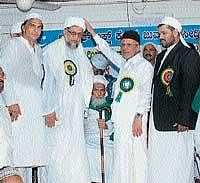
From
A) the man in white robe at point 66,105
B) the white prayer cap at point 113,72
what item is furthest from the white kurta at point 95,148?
the white prayer cap at point 113,72

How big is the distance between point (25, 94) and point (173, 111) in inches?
60.9

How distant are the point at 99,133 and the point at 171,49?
1.56 metres

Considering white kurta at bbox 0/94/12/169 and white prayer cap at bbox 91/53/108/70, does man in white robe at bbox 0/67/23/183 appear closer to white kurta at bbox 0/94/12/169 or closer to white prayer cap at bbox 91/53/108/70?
white kurta at bbox 0/94/12/169

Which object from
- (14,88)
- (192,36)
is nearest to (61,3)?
(192,36)

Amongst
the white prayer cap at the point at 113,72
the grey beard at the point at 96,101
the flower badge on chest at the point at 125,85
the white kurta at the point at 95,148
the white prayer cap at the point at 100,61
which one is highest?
the white prayer cap at the point at 100,61

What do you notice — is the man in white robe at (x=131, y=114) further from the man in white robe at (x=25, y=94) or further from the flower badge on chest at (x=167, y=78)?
the man in white robe at (x=25, y=94)

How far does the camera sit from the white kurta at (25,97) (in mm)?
7375

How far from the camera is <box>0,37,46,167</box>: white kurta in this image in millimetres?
7375

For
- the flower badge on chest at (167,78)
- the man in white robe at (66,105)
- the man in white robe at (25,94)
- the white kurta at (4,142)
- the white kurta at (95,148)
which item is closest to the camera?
the white kurta at (4,142)

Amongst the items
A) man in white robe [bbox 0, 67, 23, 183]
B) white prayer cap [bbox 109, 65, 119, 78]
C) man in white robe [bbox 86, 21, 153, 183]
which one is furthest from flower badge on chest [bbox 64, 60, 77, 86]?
man in white robe [bbox 0, 67, 23, 183]

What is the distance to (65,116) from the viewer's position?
7.64 m

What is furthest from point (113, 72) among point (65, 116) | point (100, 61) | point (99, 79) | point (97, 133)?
point (65, 116)

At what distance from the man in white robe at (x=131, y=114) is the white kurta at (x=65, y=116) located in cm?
38

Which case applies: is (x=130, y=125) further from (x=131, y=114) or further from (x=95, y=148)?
(x=95, y=148)
